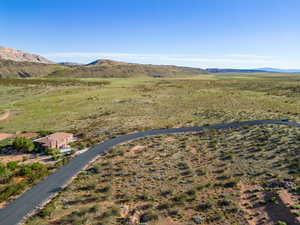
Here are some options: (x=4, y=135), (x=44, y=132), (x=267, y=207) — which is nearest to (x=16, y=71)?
(x=4, y=135)

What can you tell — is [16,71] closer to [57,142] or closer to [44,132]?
[44,132]

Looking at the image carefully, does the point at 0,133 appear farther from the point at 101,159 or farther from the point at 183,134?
the point at 183,134

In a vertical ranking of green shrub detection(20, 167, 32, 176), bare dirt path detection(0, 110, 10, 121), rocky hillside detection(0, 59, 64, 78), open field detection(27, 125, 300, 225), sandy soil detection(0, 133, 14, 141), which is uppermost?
rocky hillside detection(0, 59, 64, 78)

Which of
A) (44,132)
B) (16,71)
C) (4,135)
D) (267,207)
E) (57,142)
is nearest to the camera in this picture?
(267,207)

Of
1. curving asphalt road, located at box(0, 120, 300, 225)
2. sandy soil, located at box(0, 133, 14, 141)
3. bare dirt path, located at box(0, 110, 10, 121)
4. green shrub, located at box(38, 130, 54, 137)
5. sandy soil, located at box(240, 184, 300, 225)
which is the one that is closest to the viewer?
sandy soil, located at box(240, 184, 300, 225)

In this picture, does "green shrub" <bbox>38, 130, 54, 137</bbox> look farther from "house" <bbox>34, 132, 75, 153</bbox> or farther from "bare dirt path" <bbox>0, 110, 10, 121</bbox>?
"bare dirt path" <bbox>0, 110, 10, 121</bbox>

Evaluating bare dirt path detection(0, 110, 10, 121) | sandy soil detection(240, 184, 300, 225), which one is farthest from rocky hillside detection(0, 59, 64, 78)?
sandy soil detection(240, 184, 300, 225)

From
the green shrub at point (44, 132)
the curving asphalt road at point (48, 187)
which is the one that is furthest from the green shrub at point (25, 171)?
the green shrub at point (44, 132)

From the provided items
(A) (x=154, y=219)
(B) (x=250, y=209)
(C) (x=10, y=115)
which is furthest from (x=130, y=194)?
(C) (x=10, y=115)
